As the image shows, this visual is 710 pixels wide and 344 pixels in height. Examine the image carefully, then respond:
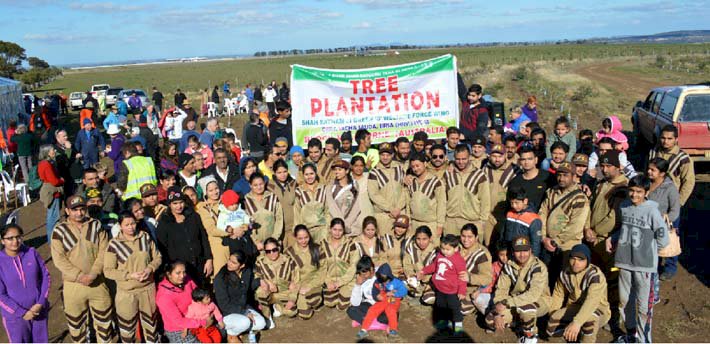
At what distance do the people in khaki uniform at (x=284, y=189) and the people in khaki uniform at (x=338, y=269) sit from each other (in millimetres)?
806

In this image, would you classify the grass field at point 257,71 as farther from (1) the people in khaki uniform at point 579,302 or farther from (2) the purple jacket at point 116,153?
(1) the people in khaki uniform at point 579,302

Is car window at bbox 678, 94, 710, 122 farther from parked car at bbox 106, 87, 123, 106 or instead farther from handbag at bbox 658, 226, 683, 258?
parked car at bbox 106, 87, 123, 106

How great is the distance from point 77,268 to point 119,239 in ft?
1.70

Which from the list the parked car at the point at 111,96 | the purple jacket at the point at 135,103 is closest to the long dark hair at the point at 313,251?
the purple jacket at the point at 135,103

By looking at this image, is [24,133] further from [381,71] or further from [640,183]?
[640,183]

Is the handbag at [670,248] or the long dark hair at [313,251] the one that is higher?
the handbag at [670,248]

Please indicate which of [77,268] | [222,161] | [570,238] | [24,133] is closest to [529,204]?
[570,238]

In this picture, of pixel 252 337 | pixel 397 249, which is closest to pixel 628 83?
pixel 397 249

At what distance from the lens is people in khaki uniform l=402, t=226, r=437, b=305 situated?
280 inches

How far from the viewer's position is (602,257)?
22.1 ft

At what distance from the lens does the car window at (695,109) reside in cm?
1274

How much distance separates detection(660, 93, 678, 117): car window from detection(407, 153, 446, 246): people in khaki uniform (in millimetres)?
8696

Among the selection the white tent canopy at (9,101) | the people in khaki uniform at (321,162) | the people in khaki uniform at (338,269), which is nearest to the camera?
the people in khaki uniform at (338,269)

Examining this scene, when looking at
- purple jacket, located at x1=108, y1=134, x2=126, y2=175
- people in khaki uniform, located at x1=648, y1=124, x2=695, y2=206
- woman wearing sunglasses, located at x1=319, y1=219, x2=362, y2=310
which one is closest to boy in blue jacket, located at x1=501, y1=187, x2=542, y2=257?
people in khaki uniform, located at x1=648, y1=124, x2=695, y2=206
